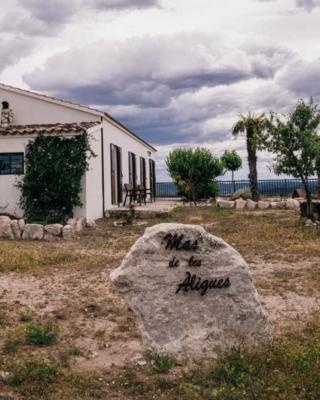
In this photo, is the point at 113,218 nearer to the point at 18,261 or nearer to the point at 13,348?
the point at 18,261

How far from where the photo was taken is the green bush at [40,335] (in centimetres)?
519

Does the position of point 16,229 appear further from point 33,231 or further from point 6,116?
point 6,116

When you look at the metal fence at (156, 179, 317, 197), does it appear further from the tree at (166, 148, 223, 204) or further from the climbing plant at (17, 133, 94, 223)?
the climbing plant at (17, 133, 94, 223)

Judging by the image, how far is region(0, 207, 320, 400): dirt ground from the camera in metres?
5.26

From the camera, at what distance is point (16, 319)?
19.6 ft

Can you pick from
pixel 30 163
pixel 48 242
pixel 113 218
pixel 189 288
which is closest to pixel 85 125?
pixel 30 163

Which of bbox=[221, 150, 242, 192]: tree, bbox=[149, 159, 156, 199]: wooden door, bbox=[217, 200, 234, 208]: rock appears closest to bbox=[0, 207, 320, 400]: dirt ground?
bbox=[217, 200, 234, 208]: rock

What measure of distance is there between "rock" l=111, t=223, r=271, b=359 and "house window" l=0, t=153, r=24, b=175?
1219cm

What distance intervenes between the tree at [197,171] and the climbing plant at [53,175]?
40.3 feet

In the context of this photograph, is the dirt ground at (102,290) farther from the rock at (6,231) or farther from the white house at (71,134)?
the white house at (71,134)

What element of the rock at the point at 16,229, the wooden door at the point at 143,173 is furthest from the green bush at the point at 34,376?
the wooden door at the point at 143,173

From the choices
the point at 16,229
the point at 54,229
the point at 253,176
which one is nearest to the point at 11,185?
the point at 16,229

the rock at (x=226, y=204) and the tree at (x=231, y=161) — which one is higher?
the tree at (x=231, y=161)

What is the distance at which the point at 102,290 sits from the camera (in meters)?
7.32
